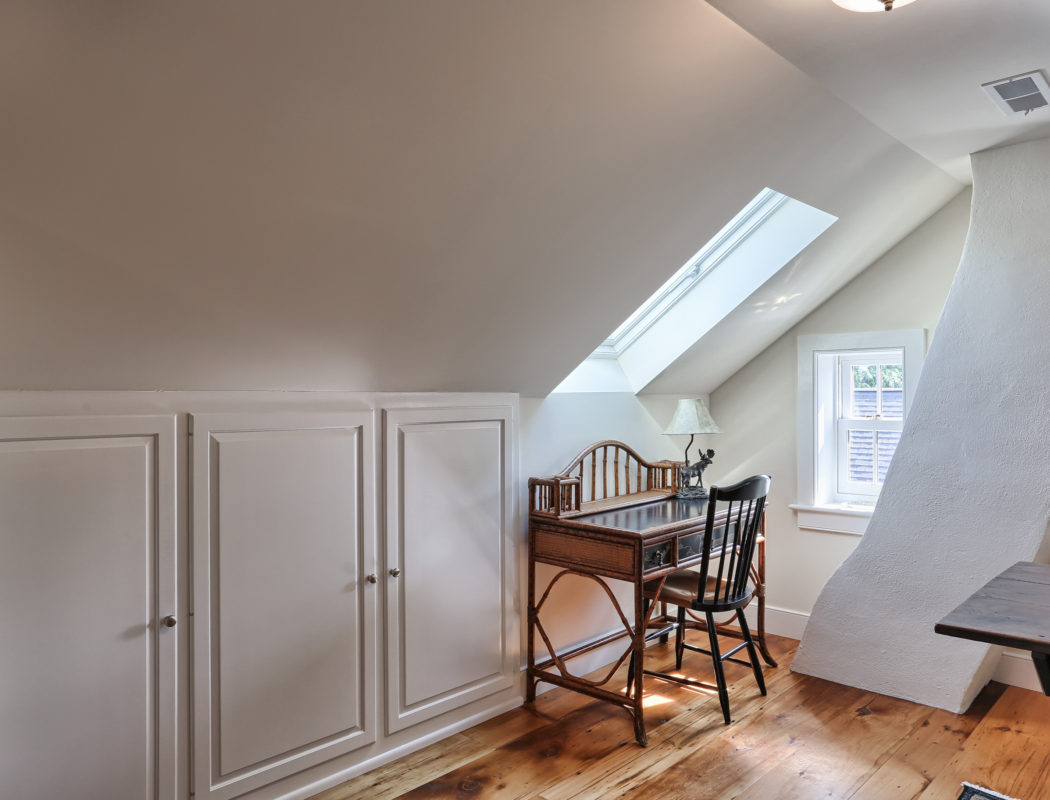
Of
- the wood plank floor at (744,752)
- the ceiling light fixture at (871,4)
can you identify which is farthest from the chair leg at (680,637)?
the ceiling light fixture at (871,4)

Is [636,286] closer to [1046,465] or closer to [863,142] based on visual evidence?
[863,142]

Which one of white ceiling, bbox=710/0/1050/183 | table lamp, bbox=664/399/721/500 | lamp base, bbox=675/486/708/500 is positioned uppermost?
white ceiling, bbox=710/0/1050/183

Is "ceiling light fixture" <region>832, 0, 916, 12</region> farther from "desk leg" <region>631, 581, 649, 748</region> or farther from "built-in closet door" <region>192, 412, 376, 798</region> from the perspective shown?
"desk leg" <region>631, 581, 649, 748</region>

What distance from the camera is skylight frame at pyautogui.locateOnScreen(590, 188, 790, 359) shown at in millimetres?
3596

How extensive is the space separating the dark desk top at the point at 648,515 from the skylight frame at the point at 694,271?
80cm

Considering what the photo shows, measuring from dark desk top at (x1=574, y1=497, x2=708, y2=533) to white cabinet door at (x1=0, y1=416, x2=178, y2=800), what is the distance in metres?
1.69

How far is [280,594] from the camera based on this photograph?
248 cm

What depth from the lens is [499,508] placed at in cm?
324

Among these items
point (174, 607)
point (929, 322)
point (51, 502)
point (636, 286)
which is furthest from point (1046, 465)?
point (51, 502)

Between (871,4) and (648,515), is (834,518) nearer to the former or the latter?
(648,515)

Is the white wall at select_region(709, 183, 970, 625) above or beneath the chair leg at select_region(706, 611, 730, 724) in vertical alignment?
above

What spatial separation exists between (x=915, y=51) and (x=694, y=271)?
1692mm

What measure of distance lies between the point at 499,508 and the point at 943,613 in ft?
6.38

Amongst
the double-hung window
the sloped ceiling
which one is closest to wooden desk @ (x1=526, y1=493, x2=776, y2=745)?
the sloped ceiling
